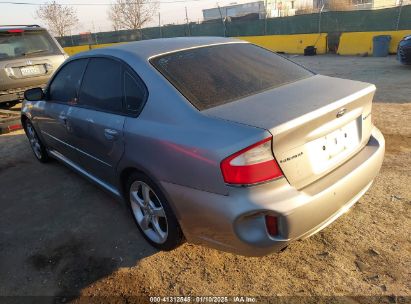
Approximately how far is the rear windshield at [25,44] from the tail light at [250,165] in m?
6.69

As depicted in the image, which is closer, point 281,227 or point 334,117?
point 281,227

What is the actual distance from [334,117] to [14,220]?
10.7ft

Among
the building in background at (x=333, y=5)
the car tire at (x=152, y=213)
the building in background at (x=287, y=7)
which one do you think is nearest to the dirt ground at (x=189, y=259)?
the car tire at (x=152, y=213)

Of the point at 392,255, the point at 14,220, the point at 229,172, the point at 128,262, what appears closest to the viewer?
the point at 229,172

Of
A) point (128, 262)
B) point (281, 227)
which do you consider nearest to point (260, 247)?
point (281, 227)

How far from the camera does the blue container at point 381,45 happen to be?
46.7ft

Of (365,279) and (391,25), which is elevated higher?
(391,25)

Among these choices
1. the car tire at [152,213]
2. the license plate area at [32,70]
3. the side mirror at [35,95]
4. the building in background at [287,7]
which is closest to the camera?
the car tire at [152,213]

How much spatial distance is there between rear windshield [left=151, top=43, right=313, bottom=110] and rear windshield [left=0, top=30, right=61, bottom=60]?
559 centimetres

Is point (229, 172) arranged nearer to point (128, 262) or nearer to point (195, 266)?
point (195, 266)

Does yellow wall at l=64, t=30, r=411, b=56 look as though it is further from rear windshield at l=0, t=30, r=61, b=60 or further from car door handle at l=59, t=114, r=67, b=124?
car door handle at l=59, t=114, r=67, b=124

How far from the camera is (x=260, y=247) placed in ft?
6.94

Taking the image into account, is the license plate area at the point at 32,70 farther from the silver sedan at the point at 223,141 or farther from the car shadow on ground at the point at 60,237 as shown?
the silver sedan at the point at 223,141

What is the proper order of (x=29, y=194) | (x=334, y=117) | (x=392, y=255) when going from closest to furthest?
(x=334, y=117), (x=392, y=255), (x=29, y=194)
